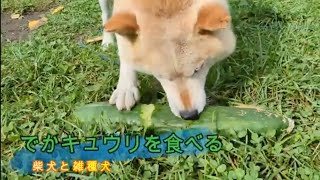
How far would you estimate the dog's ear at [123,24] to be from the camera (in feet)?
7.86

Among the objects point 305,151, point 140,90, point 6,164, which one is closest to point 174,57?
point 140,90

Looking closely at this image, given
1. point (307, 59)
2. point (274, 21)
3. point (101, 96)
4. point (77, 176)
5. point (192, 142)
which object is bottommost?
point (77, 176)

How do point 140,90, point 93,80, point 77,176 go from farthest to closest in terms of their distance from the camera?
point 93,80
point 140,90
point 77,176

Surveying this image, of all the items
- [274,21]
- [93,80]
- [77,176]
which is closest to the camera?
[77,176]

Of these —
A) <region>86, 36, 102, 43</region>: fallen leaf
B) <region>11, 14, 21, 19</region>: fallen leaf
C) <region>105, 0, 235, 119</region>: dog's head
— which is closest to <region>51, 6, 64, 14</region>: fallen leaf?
<region>11, 14, 21, 19</region>: fallen leaf

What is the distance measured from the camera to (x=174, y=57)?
8.02ft

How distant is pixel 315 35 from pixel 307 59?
42cm

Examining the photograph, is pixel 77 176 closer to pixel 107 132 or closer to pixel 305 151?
pixel 107 132

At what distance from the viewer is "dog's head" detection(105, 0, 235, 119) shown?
2441 mm

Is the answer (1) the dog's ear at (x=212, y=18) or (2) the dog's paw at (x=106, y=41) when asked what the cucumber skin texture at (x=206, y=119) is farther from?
(2) the dog's paw at (x=106, y=41)

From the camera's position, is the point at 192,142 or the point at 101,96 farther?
the point at 101,96

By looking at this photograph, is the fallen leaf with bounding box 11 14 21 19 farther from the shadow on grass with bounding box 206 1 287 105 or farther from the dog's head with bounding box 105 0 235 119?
the dog's head with bounding box 105 0 235 119

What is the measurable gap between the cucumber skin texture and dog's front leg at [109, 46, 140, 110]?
0.04 m

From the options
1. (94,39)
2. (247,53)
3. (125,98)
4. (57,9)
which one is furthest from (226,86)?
(57,9)
